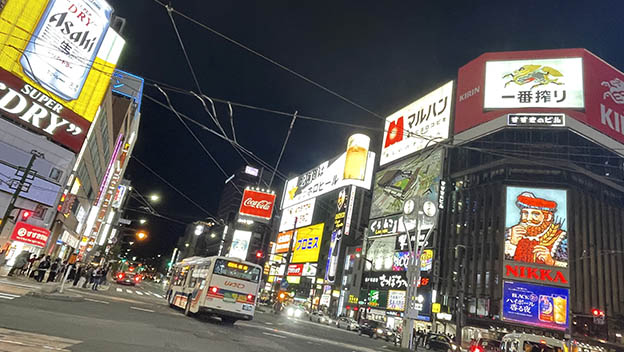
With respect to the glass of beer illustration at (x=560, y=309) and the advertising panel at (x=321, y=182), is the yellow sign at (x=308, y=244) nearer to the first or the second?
the advertising panel at (x=321, y=182)

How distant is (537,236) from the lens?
4572 cm

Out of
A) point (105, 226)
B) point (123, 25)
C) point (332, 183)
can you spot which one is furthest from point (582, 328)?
point (105, 226)

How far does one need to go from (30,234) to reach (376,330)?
28.0m

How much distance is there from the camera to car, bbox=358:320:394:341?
→ 3150 cm

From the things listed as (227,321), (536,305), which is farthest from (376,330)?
(536,305)

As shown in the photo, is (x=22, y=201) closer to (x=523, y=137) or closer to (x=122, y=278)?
(x=122, y=278)

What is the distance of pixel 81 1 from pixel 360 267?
53124 mm

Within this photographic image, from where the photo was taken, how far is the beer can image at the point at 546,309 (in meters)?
41.7

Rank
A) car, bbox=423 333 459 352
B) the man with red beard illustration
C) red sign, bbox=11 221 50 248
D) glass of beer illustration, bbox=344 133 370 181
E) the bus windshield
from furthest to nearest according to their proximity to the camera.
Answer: the man with red beard illustration → red sign, bbox=11 221 50 248 → car, bbox=423 333 459 352 → glass of beer illustration, bbox=344 133 370 181 → the bus windshield

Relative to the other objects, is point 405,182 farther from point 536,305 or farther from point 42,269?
point 42,269

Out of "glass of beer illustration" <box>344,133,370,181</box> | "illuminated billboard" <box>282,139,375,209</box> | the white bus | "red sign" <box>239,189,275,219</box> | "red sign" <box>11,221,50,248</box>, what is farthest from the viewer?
"illuminated billboard" <box>282,139,375,209</box>

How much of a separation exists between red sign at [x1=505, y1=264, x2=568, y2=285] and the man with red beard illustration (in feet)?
2.65

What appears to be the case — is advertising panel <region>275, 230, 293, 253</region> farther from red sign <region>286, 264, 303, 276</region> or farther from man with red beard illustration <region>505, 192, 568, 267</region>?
man with red beard illustration <region>505, 192, 568, 267</region>

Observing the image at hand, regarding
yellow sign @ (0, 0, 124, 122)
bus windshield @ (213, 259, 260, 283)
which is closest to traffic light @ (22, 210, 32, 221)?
yellow sign @ (0, 0, 124, 122)
